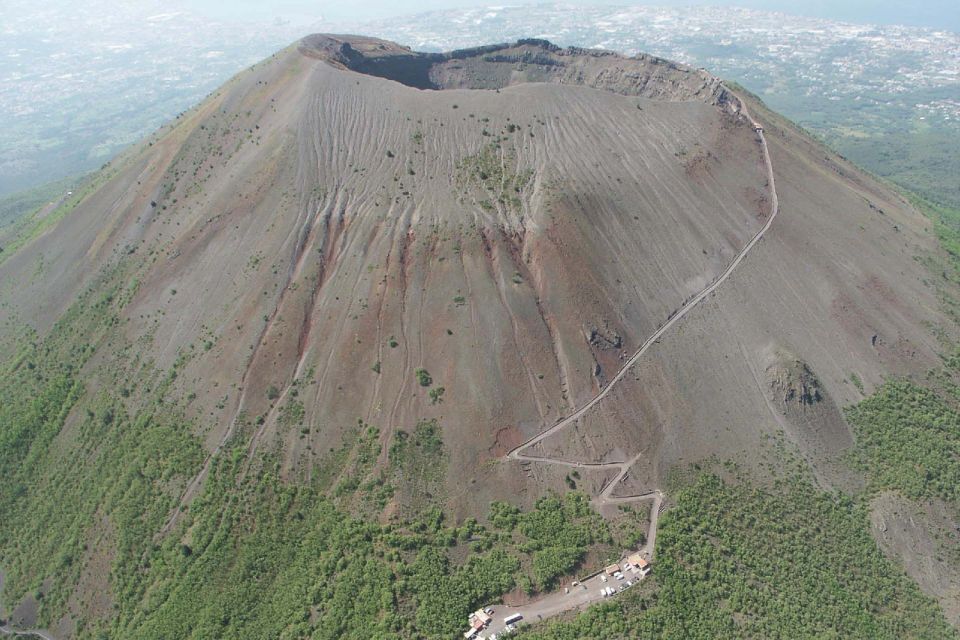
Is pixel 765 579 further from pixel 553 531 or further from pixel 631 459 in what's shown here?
pixel 553 531

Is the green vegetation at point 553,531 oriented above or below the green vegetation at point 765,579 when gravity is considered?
above

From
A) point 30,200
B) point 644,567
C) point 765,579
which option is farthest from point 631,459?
point 30,200

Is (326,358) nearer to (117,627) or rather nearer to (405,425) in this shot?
(405,425)

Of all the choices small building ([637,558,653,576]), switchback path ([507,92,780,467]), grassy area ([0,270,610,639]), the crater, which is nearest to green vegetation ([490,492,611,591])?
grassy area ([0,270,610,639])

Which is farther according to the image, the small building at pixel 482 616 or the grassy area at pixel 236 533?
the grassy area at pixel 236 533

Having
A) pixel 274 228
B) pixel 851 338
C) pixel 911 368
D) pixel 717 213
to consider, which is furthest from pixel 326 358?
pixel 911 368

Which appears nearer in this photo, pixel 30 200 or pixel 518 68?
pixel 518 68

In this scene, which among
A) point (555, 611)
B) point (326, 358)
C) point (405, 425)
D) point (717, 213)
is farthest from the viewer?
point (717, 213)

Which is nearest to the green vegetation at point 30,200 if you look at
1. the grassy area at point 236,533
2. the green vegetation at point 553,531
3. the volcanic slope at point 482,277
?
the volcanic slope at point 482,277

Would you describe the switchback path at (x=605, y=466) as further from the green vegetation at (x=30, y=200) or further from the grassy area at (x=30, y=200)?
the grassy area at (x=30, y=200)
